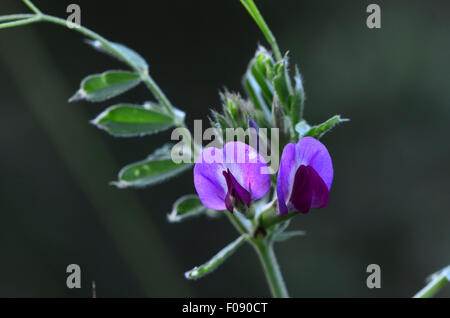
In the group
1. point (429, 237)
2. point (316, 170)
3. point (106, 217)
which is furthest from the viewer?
point (429, 237)

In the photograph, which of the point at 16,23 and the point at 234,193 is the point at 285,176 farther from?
the point at 16,23

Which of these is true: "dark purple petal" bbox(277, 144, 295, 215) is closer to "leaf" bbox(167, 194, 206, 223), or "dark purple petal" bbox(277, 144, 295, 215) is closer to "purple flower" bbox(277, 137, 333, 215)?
"purple flower" bbox(277, 137, 333, 215)

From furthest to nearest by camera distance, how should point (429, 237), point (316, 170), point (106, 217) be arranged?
point (429, 237), point (106, 217), point (316, 170)

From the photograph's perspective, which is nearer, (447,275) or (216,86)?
(447,275)

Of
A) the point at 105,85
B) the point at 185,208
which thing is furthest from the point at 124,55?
the point at 185,208

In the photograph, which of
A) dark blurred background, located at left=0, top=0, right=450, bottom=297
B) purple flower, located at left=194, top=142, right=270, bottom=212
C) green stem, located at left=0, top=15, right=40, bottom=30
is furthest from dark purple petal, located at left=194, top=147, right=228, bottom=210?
dark blurred background, located at left=0, top=0, right=450, bottom=297

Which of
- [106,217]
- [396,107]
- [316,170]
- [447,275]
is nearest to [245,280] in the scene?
[106,217]

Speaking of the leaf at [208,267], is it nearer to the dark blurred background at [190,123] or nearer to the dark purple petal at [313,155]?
the dark purple petal at [313,155]
